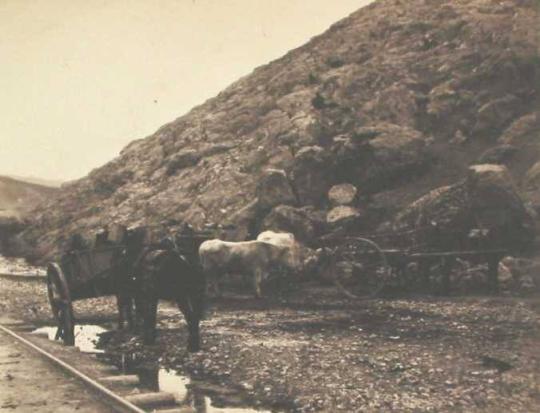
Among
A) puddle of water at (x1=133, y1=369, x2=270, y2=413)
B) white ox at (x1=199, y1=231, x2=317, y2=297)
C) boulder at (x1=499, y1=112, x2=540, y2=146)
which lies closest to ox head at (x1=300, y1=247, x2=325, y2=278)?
white ox at (x1=199, y1=231, x2=317, y2=297)

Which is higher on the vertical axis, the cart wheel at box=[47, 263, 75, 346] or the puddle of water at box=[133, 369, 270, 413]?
the cart wheel at box=[47, 263, 75, 346]

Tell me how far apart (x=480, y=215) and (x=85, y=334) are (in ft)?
45.5

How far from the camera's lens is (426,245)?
21734 mm

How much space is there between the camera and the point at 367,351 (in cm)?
1291

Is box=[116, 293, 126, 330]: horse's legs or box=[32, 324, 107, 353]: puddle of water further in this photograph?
box=[116, 293, 126, 330]: horse's legs

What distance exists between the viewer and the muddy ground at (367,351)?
962 centimetres

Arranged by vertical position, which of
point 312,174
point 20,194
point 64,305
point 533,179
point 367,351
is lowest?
point 367,351

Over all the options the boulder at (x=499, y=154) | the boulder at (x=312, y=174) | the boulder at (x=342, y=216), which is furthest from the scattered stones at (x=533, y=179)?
the boulder at (x=312, y=174)

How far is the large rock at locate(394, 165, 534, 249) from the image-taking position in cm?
2191

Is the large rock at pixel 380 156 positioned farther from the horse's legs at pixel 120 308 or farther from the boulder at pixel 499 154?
the horse's legs at pixel 120 308

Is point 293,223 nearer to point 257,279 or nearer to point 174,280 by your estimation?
point 257,279

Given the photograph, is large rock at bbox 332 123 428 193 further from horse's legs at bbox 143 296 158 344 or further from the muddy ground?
horse's legs at bbox 143 296 158 344

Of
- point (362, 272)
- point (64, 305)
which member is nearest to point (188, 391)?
point (64, 305)

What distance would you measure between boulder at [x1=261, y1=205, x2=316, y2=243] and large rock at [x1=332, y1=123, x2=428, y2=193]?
16.4 feet
